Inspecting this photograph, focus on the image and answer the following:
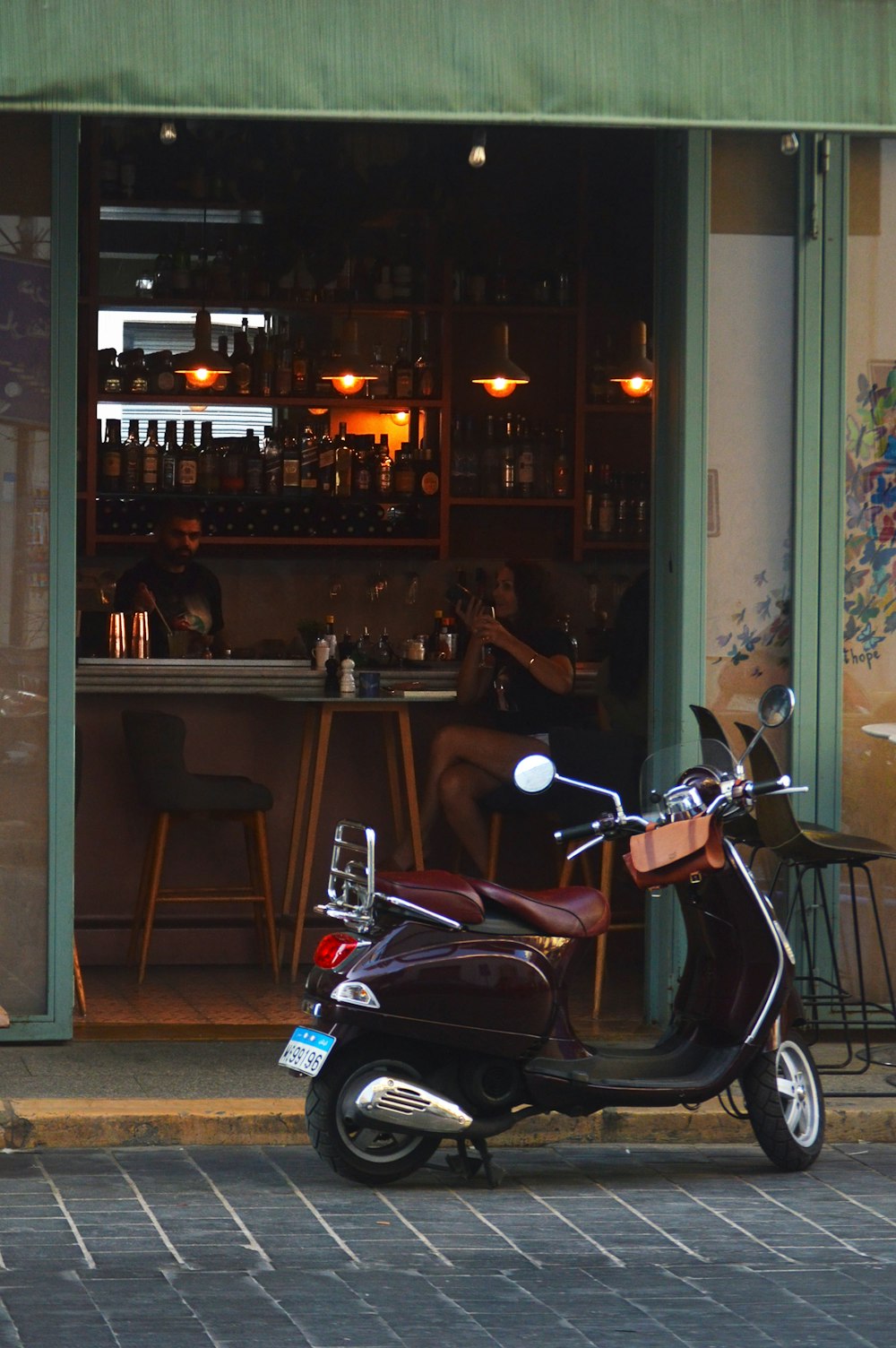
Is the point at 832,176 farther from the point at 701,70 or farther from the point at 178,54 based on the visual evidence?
the point at 178,54

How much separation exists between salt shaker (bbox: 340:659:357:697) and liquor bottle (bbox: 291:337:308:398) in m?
4.36

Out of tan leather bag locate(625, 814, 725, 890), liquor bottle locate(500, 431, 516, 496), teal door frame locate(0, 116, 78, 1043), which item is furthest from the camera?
liquor bottle locate(500, 431, 516, 496)

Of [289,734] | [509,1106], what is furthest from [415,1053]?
[289,734]

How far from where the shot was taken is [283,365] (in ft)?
40.9

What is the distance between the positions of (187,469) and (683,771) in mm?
6968

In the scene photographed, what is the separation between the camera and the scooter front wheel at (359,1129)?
17.4ft

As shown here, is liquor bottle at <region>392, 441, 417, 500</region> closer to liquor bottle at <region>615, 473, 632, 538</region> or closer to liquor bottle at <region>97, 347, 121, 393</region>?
liquor bottle at <region>615, 473, 632, 538</region>

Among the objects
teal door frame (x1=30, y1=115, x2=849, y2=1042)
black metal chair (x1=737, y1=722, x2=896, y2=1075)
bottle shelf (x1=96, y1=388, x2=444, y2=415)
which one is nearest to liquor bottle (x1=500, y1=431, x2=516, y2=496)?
bottle shelf (x1=96, y1=388, x2=444, y2=415)

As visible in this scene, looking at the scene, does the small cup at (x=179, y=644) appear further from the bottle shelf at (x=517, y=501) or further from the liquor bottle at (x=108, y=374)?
the bottle shelf at (x=517, y=501)

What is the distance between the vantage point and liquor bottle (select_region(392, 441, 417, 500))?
1254 cm

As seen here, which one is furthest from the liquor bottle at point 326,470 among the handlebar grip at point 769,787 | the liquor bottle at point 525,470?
the handlebar grip at point 769,787

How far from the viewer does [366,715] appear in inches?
349

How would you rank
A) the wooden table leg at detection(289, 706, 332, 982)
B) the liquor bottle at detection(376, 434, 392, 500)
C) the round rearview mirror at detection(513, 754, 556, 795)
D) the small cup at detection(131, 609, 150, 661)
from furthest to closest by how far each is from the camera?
1. the liquor bottle at detection(376, 434, 392, 500)
2. the small cup at detection(131, 609, 150, 661)
3. the wooden table leg at detection(289, 706, 332, 982)
4. the round rearview mirror at detection(513, 754, 556, 795)

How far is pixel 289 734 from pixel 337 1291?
4.49 m
